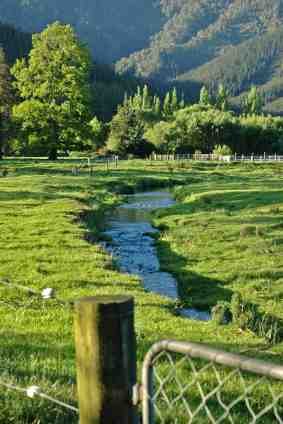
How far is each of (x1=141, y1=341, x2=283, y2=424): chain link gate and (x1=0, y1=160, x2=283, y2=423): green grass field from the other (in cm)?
95

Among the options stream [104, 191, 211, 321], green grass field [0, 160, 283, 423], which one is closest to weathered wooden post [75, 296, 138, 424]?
green grass field [0, 160, 283, 423]

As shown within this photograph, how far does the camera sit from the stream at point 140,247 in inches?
867

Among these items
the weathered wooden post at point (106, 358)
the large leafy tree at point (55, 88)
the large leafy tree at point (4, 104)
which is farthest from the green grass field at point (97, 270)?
the large leafy tree at point (4, 104)

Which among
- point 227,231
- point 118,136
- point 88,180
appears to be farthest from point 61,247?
point 118,136

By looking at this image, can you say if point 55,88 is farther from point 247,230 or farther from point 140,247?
point 247,230

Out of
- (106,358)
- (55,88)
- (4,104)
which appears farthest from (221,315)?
(4,104)

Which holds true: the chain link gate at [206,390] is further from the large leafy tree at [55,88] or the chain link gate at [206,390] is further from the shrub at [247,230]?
the large leafy tree at [55,88]

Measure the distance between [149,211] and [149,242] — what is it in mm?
13361

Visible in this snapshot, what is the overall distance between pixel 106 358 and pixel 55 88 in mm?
75422

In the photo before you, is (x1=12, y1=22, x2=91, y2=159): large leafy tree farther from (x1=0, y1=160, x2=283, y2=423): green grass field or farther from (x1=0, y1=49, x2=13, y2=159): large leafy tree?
(x1=0, y1=160, x2=283, y2=423): green grass field

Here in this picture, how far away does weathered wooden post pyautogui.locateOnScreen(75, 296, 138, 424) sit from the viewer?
4777 millimetres

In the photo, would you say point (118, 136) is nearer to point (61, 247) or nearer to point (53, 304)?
point (61, 247)

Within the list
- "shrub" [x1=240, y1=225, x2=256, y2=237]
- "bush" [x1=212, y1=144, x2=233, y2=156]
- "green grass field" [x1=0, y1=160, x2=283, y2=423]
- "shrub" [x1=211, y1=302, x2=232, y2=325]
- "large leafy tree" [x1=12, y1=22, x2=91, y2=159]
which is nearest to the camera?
A: "green grass field" [x1=0, y1=160, x2=283, y2=423]

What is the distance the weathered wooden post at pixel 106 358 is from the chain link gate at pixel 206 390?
0.17 meters
